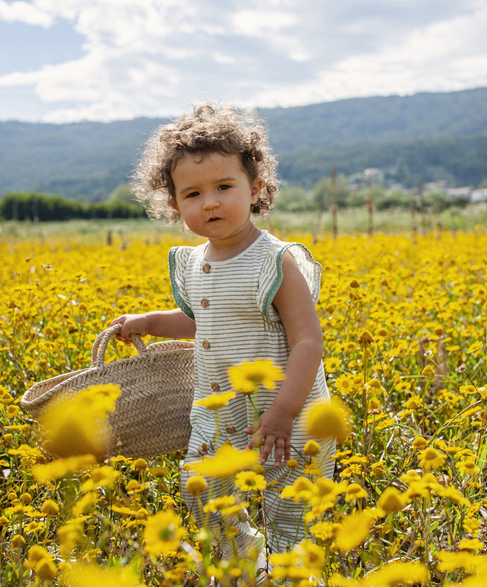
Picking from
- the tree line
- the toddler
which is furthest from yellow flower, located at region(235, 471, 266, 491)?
the tree line

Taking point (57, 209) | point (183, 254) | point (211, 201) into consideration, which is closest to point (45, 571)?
point (211, 201)

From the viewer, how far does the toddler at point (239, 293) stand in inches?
65.0

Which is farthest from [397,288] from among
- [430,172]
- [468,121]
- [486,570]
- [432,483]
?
[468,121]

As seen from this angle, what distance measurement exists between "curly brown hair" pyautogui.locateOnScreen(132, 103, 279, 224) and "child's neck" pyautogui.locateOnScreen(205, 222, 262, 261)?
0.58 ft

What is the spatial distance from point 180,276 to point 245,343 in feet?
1.44

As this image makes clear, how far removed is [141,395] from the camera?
6.08ft

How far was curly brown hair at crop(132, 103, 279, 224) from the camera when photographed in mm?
1759

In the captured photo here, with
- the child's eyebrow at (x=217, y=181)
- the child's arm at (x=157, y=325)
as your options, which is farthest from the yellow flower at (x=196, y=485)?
the child's arm at (x=157, y=325)

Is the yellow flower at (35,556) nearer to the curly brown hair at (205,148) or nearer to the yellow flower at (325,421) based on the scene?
the yellow flower at (325,421)

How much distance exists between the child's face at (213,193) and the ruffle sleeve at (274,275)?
14 cm

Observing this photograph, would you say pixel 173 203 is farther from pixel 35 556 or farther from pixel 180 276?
pixel 35 556

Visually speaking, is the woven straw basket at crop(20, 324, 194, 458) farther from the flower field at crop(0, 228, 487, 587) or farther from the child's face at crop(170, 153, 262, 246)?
the child's face at crop(170, 153, 262, 246)

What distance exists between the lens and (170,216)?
2.17 m

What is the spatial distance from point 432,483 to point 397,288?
90.8 inches
